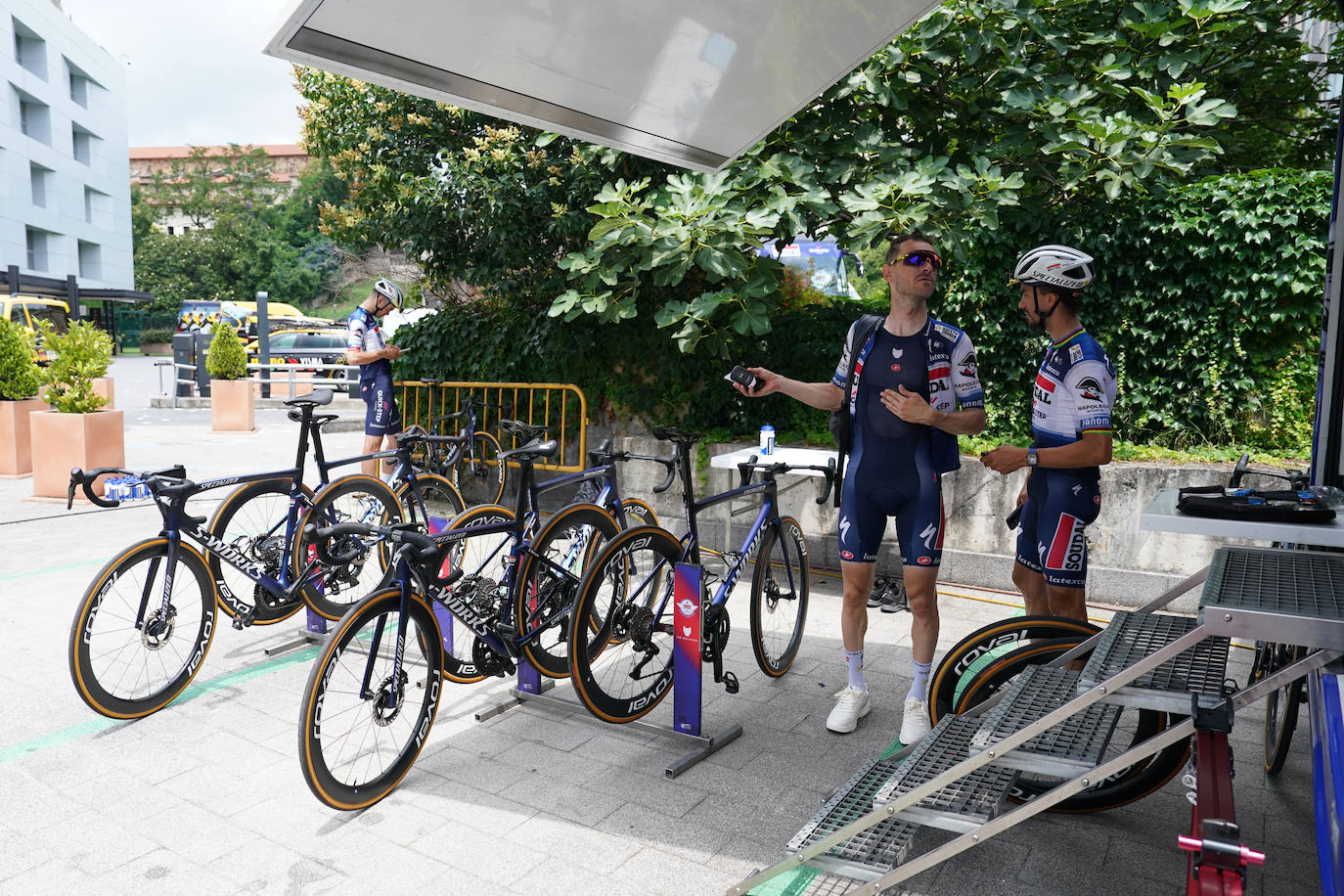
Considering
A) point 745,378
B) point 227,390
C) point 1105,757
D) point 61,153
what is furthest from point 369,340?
point 61,153

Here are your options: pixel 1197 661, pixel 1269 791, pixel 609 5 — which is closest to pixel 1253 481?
pixel 1269 791

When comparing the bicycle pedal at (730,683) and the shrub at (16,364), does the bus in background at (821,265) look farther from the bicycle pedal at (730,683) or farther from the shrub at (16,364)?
the shrub at (16,364)

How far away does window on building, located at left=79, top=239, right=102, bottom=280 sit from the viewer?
4869 cm

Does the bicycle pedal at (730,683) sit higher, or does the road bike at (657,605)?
the road bike at (657,605)

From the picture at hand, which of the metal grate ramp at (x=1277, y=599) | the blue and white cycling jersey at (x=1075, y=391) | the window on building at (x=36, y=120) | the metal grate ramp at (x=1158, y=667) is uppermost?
the window on building at (x=36, y=120)

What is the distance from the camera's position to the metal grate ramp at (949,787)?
8.42 ft

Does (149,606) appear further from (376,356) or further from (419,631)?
(376,356)

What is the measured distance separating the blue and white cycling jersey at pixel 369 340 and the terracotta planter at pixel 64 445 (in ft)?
10.9

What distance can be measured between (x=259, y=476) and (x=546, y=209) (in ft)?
13.4

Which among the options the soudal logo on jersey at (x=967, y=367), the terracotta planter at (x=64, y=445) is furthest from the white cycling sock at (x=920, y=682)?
the terracotta planter at (x=64, y=445)

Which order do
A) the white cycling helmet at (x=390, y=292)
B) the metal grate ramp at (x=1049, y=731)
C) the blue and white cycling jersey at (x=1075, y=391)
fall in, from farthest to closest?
the white cycling helmet at (x=390, y=292)
the blue and white cycling jersey at (x=1075, y=391)
the metal grate ramp at (x=1049, y=731)

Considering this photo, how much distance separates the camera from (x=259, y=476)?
190 inches

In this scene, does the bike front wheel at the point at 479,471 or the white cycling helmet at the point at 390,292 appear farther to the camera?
the bike front wheel at the point at 479,471

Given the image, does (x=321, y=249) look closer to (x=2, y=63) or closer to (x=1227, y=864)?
(x=2, y=63)
